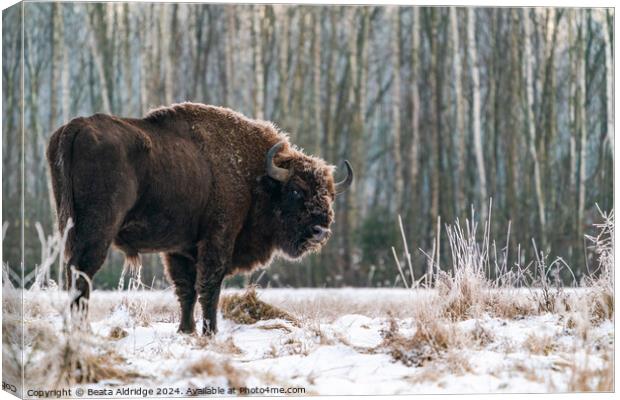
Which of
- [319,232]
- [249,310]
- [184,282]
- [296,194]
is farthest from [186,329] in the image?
[296,194]

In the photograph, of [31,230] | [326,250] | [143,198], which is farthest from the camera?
[326,250]

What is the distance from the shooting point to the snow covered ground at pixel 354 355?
7.12 metres

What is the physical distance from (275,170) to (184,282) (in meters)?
1.37

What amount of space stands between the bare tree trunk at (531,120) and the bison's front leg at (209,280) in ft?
15.0

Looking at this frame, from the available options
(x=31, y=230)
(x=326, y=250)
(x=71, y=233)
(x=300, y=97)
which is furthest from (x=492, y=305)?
(x=300, y=97)

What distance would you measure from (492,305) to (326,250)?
9.47 meters

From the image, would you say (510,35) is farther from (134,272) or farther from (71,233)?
(71,233)

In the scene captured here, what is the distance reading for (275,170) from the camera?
957 centimetres

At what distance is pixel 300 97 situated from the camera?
19500 millimetres

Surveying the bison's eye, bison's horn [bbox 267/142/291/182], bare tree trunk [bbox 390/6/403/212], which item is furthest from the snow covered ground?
bare tree trunk [bbox 390/6/403/212]

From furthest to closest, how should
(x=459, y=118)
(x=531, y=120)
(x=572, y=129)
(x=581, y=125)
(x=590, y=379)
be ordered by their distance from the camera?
(x=459, y=118) → (x=531, y=120) → (x=572, y=129) → (x=581, y=125) → (x=590, y=379)

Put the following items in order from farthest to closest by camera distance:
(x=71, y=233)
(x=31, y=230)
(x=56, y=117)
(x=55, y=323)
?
1. (x=56, y=117)
2. (x=31, y=230)
3. (x=71, y=233)
4. (x=55, y=323)

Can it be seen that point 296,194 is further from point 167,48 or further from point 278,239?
point 167,48

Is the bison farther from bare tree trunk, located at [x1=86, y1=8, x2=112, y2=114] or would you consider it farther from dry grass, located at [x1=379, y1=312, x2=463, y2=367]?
bare tree trunk, located at [x1=86, y1=8, x2=112, y2=114]
